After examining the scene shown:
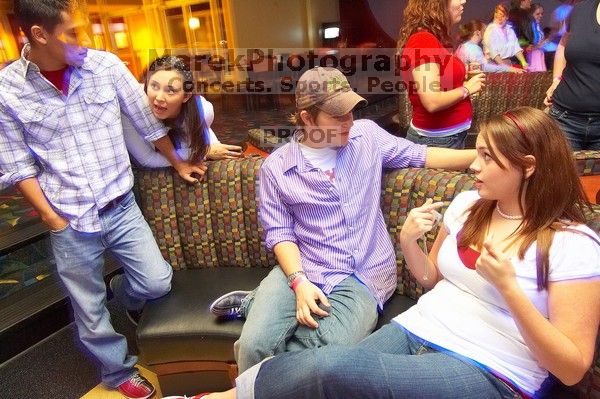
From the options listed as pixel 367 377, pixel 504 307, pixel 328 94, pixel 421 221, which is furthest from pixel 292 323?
pixel 328 94

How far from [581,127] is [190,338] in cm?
195

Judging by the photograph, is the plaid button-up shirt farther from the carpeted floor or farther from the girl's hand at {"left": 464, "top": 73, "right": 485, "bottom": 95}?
the girl's hand at {"left": 464, "top": 73, "right": 485, "bottom": 95}

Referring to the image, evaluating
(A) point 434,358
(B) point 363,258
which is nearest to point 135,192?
(B) point 363,258

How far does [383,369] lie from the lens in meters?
1.15

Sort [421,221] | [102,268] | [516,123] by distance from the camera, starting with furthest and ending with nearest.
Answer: [102,268] < [421,221] < [516,123]

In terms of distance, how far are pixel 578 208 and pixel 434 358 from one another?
0.55 m

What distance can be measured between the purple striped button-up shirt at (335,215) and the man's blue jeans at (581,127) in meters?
1.00

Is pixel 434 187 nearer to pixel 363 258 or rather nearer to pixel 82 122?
pixel 363 258

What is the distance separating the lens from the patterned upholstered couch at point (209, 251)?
1678 mm

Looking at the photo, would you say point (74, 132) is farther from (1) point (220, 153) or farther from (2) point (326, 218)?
(2) point (326, 218)

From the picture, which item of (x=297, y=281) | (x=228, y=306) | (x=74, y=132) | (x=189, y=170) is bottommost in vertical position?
(x=228, y=306)

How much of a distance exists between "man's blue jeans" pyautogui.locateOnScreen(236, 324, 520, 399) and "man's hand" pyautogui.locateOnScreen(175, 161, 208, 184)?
40.2 inches

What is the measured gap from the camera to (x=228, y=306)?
1666 mm

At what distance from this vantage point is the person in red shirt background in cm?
195
